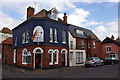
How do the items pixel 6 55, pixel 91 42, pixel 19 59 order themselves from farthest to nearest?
pixel 6 55
pixel 91 42
pixel 19 59

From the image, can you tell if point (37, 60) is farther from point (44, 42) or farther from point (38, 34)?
point (38, 34)

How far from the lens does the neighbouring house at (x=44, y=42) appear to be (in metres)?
17.1

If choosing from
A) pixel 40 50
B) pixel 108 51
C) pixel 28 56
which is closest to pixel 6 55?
pixel 28 56

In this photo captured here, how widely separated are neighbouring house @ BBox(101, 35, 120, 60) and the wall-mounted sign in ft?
90.9

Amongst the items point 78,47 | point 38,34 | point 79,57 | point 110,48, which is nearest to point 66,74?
point 38,34

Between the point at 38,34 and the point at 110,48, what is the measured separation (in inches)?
1123

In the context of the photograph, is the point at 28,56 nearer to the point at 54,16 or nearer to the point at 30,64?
the point at 30,64

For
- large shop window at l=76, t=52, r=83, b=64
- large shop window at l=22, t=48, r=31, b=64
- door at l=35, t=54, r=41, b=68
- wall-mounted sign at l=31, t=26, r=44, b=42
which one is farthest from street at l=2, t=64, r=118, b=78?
large shop window at l=76, t=52, r=83, b=64

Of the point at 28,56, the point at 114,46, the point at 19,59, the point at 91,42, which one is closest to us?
the point at 28,56

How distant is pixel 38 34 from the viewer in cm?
1738

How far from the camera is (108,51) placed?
37438 mm

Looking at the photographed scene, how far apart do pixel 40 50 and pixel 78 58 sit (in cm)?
990

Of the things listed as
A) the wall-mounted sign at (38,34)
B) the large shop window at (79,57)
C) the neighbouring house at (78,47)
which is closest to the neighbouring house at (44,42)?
the wall-mounted sign at (38,34)

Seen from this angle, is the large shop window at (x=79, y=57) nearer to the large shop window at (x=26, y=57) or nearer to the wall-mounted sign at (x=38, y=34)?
the wall-mounted sign at (x=38, y=34)
